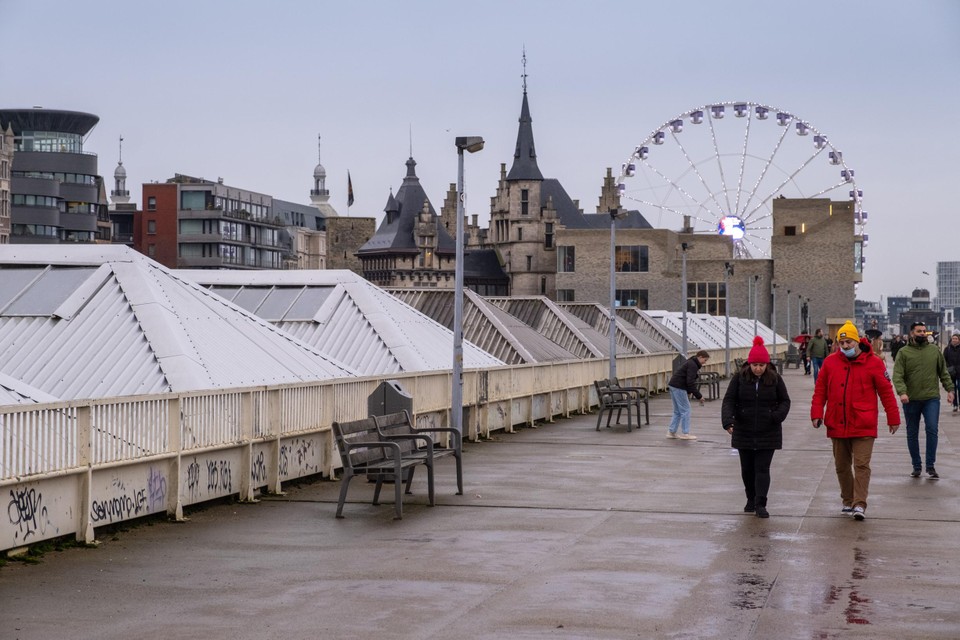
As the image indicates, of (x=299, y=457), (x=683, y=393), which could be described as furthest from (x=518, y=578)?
(x=683, y=393)

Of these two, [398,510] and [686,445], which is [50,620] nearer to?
[398,510]

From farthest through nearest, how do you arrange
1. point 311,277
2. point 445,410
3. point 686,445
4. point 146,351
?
point 311,277 → point 686,445 → point 445,410 → point 146,351

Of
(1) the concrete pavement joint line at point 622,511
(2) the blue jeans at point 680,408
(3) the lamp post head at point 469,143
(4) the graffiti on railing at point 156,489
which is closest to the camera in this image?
(4) the graffiti on railing at point 156,489

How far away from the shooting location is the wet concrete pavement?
30.3 feet

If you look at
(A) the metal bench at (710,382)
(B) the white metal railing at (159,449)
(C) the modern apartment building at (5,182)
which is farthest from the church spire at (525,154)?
(B) the white metal railing at (159,449)

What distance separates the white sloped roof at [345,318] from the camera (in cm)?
3038

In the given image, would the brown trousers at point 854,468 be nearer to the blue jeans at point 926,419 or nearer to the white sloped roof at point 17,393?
the blue jeans at point 926,419

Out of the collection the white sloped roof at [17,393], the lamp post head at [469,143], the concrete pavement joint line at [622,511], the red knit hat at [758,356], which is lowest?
the concrete pavement joint line at [622,511]

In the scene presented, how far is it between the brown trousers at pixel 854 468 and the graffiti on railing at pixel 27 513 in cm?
738

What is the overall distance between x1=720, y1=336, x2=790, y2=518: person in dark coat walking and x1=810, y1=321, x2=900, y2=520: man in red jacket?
0.41 m

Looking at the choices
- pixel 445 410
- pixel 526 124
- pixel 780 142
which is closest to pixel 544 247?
pixel 526 124

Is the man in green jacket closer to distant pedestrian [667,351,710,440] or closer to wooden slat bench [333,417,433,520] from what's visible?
wooden slat bench [333,417,433,520]

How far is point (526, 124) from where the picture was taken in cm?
17812

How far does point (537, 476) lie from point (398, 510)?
4780 mm
